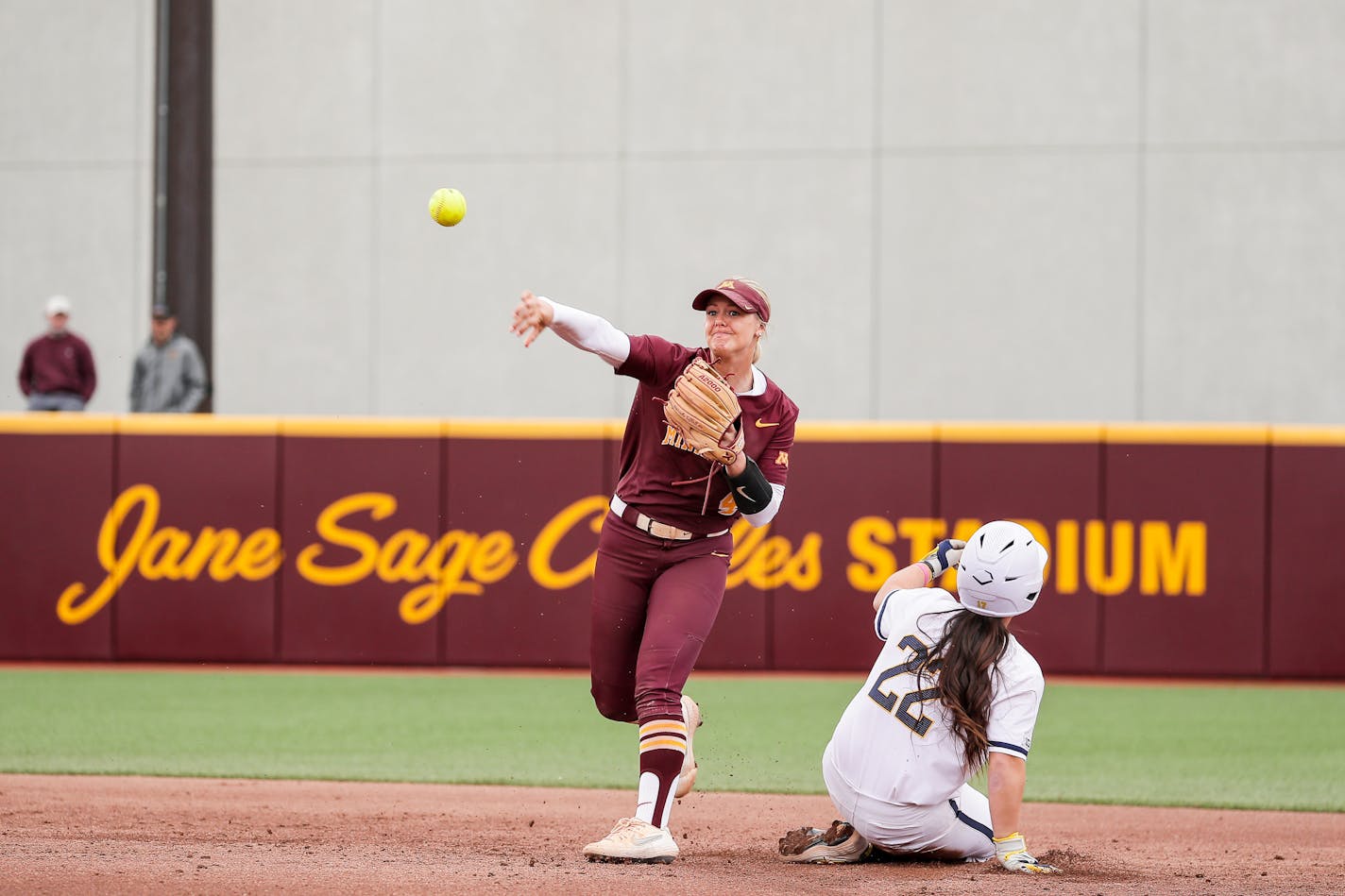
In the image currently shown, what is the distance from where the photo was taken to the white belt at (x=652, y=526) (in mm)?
5613

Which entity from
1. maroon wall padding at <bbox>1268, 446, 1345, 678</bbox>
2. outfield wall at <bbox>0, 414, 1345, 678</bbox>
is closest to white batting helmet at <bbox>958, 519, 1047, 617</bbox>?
outfield wall at <bbox>0, 414, 1345, 678</bbox>

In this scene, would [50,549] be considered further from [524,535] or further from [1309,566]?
[1309,566]

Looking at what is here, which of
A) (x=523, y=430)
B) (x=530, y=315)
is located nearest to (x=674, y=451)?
(x=530, y=315)

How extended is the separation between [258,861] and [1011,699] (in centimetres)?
233

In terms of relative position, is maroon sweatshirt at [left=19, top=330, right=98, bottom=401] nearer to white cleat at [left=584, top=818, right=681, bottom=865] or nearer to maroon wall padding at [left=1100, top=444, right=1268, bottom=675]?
maroon wall padding at [left=1100, top=444, right=1268, bottom=675]

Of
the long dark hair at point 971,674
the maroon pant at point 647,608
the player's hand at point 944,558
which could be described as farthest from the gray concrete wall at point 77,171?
the long dark hair at point 971,674

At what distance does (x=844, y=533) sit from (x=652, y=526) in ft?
20.8

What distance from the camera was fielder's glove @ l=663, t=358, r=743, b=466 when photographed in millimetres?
5309

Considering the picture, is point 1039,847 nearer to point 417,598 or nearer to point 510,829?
point 510,829

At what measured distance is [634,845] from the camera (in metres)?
5.25

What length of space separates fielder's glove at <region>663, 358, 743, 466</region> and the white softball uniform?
72cm

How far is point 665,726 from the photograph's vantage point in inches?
213

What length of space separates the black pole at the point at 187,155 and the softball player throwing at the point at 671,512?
8.23 m

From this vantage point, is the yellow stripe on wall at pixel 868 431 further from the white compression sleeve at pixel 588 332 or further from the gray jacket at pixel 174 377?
the white compression sleeve at pixel 588 332
